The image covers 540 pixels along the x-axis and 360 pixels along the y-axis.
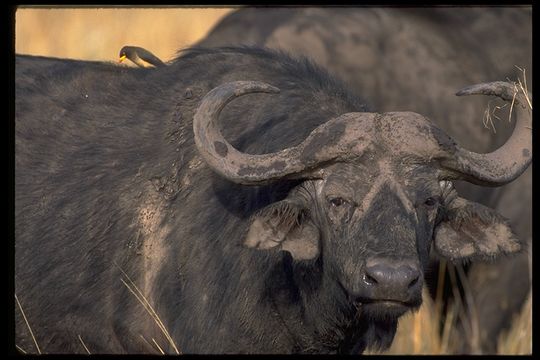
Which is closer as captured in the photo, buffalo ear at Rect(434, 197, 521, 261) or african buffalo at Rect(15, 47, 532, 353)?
african buffalo at Rect(15, 47, 532, 353)

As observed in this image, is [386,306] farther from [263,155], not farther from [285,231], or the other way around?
[263,155]

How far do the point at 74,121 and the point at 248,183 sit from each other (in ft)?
6.06

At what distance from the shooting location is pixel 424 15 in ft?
38.2

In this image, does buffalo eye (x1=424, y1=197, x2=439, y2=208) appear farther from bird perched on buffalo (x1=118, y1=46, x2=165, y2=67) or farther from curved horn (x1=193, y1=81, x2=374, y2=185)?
bird perched on buffalo (x1=118, y1=46, x2=165, y2=67)

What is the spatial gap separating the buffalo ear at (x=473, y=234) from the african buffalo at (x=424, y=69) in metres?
4.06

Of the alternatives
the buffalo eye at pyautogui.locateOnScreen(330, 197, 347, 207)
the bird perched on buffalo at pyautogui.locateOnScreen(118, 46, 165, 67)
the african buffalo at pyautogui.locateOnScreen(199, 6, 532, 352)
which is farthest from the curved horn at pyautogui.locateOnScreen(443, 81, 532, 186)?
the african buffalo at pyautogui.locateOnScreen(199, 6, 532, 352)

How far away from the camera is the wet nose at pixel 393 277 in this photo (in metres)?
5.82

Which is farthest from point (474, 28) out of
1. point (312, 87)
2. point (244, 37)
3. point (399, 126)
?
point (399, 126)

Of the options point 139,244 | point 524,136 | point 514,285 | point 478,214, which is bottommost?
point 514,285

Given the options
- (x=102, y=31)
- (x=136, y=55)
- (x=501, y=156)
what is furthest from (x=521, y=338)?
(x=102, y=31)

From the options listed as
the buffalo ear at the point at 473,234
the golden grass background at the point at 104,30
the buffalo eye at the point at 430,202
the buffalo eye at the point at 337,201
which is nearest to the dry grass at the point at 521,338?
the buffalo ear at the point at 473,234

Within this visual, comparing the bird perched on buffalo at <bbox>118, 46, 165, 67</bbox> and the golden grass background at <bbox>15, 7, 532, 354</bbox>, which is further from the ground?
the bird perched on buffalo at <bbox>118, 46, 165, 67</bbox>

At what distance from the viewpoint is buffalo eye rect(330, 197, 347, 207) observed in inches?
247
